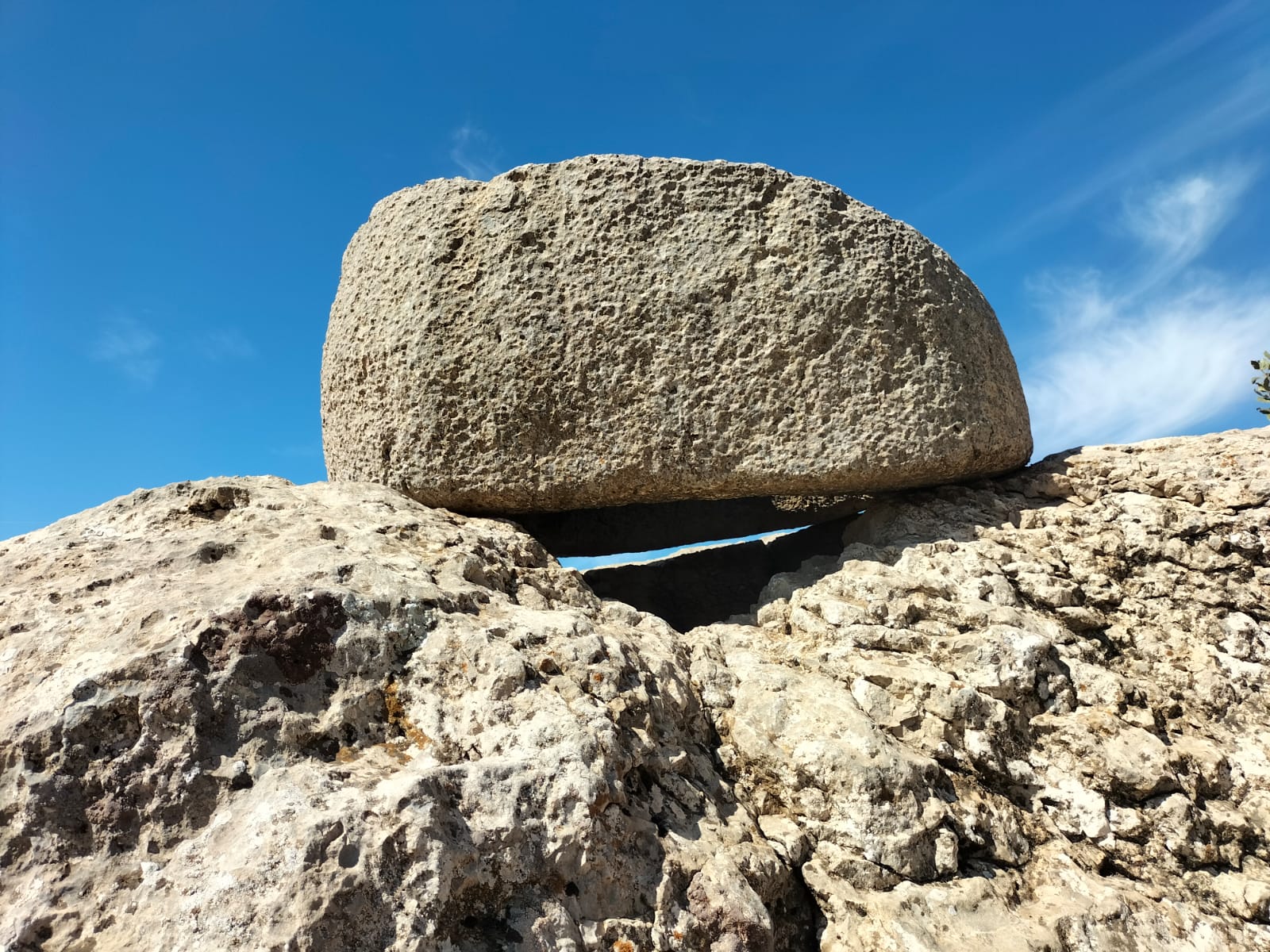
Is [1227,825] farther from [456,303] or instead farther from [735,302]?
[456,303]

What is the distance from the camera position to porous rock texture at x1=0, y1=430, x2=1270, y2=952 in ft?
5.83

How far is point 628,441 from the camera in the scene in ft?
11.1

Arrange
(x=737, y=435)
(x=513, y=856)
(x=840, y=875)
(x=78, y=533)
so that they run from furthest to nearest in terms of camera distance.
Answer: (x=737, y=435)
(x=78, y=533)
(x=840, y=875)
(x=513, y=856)

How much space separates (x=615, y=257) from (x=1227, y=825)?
290 centimetres

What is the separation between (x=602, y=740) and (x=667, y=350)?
1.75 m

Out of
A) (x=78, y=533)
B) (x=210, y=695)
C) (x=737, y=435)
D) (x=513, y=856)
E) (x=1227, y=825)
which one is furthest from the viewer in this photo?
(x=737, y=435)

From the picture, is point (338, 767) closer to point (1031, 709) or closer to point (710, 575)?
point (1031, 709)

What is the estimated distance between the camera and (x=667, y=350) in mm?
3393

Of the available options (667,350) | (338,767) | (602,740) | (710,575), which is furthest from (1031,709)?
(338,767)

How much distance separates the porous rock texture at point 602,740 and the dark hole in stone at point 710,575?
2.77ft

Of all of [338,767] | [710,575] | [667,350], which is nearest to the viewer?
[338,767]

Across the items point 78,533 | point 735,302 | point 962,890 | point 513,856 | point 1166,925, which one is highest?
point 735,302

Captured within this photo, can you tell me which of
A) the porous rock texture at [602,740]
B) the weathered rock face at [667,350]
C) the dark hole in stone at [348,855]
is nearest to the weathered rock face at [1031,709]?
the porous rock texture at [602,740]

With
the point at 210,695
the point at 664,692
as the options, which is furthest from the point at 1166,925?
the point at 210,695
